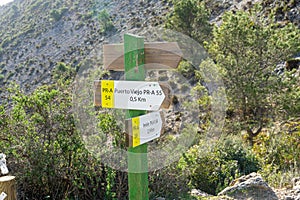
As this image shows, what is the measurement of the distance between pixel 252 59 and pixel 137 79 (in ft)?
25.3

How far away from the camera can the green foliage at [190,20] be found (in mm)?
16516

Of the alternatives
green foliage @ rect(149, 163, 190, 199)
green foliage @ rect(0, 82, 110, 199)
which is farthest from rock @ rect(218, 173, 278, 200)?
green foliage @ rect(0, 82, 110, 199)

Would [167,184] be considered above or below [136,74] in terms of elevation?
below

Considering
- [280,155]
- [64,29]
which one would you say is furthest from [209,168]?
[64,29]

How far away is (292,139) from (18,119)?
4457 millimetres

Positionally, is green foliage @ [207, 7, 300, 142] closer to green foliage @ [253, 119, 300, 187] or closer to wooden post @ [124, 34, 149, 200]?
green foliage @ [253, 119, 300, 187]

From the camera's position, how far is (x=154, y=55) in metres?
2.37

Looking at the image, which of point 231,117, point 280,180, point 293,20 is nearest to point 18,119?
point 280,180

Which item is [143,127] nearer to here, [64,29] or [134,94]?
[134,94]

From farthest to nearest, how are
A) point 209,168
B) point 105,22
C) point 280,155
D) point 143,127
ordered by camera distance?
point 105,22, point 280,155, point 209,168, point 143,127

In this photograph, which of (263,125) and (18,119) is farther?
(263,125)

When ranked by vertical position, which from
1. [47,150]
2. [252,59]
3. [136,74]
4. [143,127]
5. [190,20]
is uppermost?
[190,20]

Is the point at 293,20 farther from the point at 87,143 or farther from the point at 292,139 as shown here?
the point at 87,143

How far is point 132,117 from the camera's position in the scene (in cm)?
236
